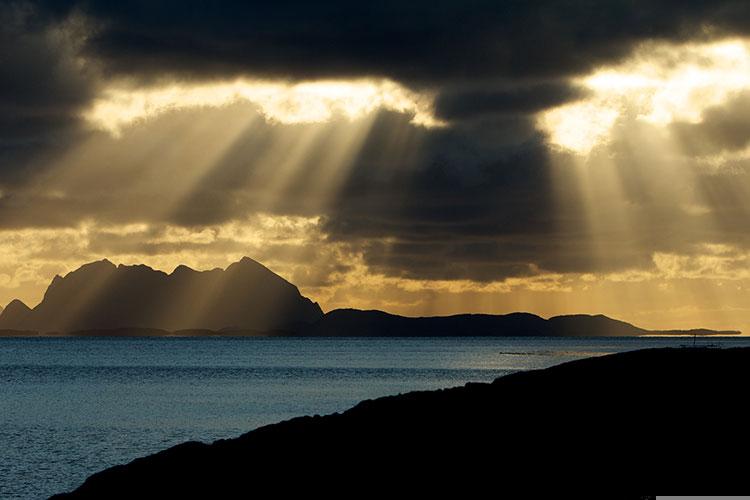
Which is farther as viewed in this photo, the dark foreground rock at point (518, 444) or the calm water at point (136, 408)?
the calm water at point (136, 408)

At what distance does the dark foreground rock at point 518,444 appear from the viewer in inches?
1307

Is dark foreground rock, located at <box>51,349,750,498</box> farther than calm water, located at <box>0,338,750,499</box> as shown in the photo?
No

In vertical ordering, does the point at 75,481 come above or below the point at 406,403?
below

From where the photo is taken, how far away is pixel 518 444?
35406mm

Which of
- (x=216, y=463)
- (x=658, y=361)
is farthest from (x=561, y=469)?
(x=216, y=463)

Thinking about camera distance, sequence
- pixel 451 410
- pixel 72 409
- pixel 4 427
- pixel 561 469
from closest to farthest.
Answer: pixel 561 469 < pixel 451 410 < pixel 4 427 < pixel 72 409

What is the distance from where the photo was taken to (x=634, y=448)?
112ft

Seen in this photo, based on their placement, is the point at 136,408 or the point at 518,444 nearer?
the point at 518,444

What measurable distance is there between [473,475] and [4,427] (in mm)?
64424

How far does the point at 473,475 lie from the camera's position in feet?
112

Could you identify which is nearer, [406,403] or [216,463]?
[216,463]

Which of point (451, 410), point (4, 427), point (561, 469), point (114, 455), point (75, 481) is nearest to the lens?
point (561, 469)

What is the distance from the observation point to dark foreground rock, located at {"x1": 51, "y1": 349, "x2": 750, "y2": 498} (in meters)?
33.2

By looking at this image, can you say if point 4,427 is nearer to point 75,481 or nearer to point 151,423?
point 151,423
